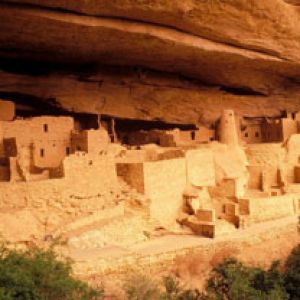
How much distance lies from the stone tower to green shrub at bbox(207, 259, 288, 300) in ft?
21.0

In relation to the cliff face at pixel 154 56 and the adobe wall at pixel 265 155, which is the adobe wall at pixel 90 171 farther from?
the adobe wall at pixel 265 155

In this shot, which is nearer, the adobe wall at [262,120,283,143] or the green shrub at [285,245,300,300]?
the green shrub at [285,245,300,300]

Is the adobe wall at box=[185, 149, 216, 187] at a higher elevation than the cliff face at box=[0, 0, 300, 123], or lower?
lower

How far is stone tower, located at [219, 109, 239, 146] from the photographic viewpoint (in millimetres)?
17141

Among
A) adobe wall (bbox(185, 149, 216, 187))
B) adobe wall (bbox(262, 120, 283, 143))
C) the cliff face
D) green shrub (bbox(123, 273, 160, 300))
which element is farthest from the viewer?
adobe wall (bbox(262, 120, 283, 143))

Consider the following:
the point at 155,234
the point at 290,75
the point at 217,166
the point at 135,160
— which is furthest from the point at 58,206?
the point at 290,75

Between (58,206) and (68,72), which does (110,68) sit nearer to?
(68,72)

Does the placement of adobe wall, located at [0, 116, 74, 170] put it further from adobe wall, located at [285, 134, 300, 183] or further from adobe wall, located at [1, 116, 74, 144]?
adobe wall, located at [285, 134, 300, 183]

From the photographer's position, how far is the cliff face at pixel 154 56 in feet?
40.1

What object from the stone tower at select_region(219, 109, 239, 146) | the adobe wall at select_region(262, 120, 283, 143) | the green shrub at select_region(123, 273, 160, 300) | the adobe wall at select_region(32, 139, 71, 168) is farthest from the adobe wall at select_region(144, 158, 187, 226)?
the adobe wall at select_region(262, 120, 283, 143)

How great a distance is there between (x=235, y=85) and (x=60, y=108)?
6.21 meters

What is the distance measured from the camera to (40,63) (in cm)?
1560

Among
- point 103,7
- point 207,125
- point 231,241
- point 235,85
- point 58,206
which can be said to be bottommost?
point 231,241

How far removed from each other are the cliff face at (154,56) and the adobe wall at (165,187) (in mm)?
3167
